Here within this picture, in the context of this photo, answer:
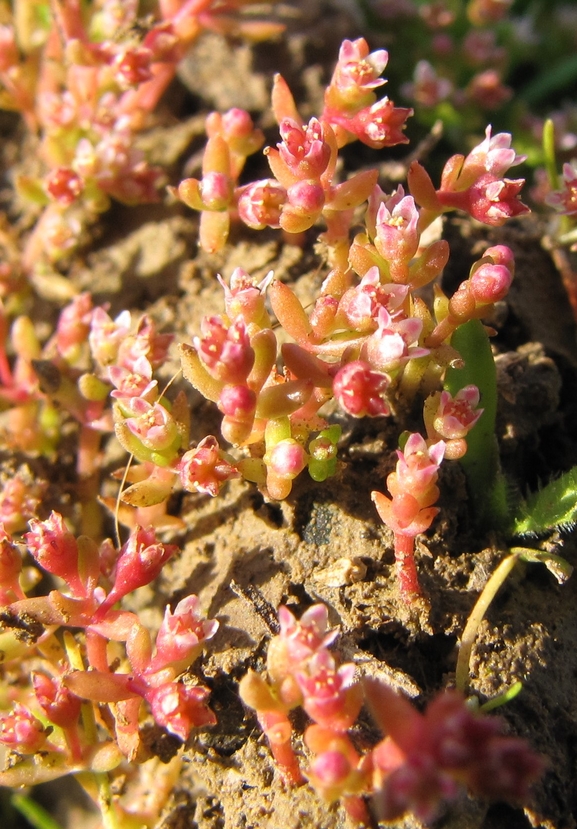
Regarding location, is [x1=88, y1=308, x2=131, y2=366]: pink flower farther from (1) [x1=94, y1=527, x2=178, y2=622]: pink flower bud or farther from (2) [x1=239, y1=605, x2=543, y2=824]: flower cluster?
(2) [x1=239, y1=605, x2=543, y2=824]: flower cluster

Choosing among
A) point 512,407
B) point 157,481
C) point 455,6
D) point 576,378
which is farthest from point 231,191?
point 455,6

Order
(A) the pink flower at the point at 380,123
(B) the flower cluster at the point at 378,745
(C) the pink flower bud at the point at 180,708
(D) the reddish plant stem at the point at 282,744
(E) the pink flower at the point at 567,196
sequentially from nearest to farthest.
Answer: (B) the flower cluster at the point at 378,745 < (D) the reddish plant stem at the point at 282,744 < (C) the pink flower bud at the point at 180,708 < (A) the pink flower at the point at 380,123 < (E) the pink flower at the point at 567,196

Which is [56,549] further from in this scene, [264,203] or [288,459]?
[264,203]

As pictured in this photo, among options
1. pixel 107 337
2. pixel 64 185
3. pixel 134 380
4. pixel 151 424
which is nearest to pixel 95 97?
pixel 64 185

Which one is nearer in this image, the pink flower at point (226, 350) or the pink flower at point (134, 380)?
the pink flower at point (226, 350)

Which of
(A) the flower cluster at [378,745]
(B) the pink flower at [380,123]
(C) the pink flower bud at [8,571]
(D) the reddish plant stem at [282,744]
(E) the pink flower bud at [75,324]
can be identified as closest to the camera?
(A) the flower cluster at [378,745]

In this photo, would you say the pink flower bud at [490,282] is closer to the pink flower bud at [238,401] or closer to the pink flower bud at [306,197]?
the pink flower bud at [306,197]

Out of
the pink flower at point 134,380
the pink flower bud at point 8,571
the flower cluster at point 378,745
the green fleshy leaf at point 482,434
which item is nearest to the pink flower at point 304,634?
the flower cluster at point 378,745

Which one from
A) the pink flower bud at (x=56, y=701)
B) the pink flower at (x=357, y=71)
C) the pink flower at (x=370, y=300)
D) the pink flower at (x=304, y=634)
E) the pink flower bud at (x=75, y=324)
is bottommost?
the pink flower bud at (x=56, y=701)
